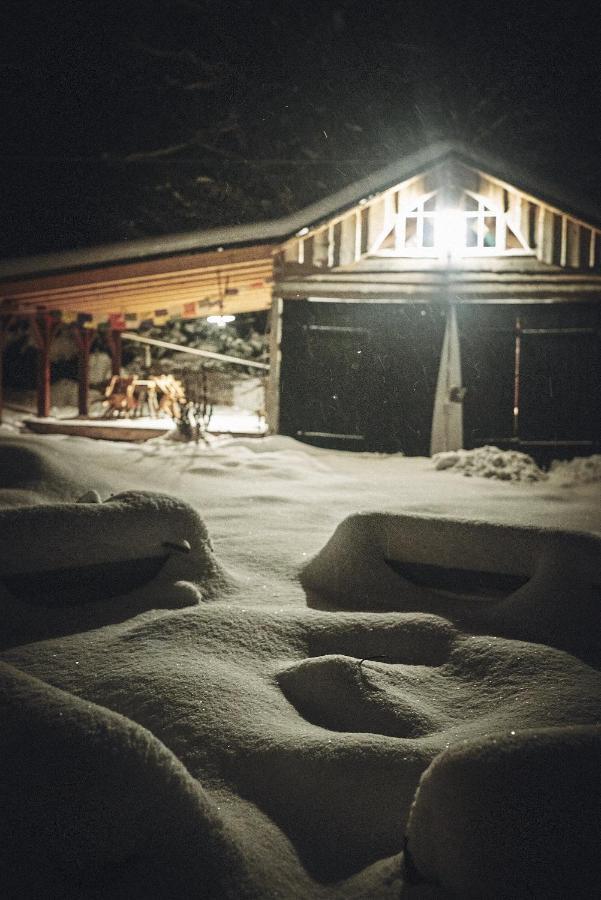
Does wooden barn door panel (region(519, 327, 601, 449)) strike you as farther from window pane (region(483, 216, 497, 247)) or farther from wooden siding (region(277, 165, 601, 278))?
window pane (region(483, 216, 497, 247))

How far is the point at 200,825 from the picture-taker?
6.04ft

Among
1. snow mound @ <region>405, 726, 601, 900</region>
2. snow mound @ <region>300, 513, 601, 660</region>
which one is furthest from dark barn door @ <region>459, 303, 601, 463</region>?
snow mound @ <region>405, 726, 601, 900</region>

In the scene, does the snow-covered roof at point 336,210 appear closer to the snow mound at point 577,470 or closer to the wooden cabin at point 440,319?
the wooden cabin at point 440,319

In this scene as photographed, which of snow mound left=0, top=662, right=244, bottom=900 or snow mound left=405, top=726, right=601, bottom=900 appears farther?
snow mound left=0, top=662, right=244, bottom=900

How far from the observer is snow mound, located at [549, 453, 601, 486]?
10.4 meters

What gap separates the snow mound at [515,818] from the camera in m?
1.53

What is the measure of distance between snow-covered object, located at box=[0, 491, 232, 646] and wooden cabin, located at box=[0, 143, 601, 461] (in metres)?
8.21

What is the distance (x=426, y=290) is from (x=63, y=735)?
11241 millimetres

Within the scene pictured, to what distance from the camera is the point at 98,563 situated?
394 cm

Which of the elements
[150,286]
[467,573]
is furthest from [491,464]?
[150,286]

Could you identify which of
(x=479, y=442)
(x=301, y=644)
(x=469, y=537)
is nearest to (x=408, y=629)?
(x=301, y=644)

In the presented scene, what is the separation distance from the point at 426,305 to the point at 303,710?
10240 mm

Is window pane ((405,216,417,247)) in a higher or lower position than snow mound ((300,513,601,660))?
higher

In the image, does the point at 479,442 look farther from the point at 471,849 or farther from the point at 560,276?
the point at 471,849
